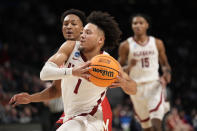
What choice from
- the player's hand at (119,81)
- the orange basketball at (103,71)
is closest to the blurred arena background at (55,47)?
the player's hand at (119,81)

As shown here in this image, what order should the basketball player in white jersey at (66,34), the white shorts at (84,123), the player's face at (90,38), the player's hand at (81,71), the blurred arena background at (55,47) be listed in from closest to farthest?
the player's hand at (81,71) → the white shorts at (84,123) → the player's face at (90,38) → the basketball player in white jersey at (66,34) → the blurred arena background at (55,47)

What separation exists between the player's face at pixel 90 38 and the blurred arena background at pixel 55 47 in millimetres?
4310

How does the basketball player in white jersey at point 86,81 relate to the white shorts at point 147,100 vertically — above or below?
above

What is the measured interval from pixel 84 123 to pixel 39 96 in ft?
2.88

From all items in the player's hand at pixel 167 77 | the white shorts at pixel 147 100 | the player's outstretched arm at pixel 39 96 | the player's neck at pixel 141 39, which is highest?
the player's neck at pixel 141 39

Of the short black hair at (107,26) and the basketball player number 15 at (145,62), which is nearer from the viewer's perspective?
the short black hair at (107,26)

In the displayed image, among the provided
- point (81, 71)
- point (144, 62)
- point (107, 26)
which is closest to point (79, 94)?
point (81, 71)

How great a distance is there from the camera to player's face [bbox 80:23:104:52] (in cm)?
401

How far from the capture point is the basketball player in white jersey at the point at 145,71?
22.2 ft

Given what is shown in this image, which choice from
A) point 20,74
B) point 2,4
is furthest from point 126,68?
point 2,4

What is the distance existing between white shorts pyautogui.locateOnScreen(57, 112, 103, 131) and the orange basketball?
1.58 ft

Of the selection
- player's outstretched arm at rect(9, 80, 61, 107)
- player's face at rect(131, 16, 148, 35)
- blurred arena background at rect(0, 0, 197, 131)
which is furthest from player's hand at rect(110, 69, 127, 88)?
blurred arena background at rect(0, 0, 197, 131)

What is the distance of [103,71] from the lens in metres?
3.63

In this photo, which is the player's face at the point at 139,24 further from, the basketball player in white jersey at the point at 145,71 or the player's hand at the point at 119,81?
the player's hand at the point at 119,81
